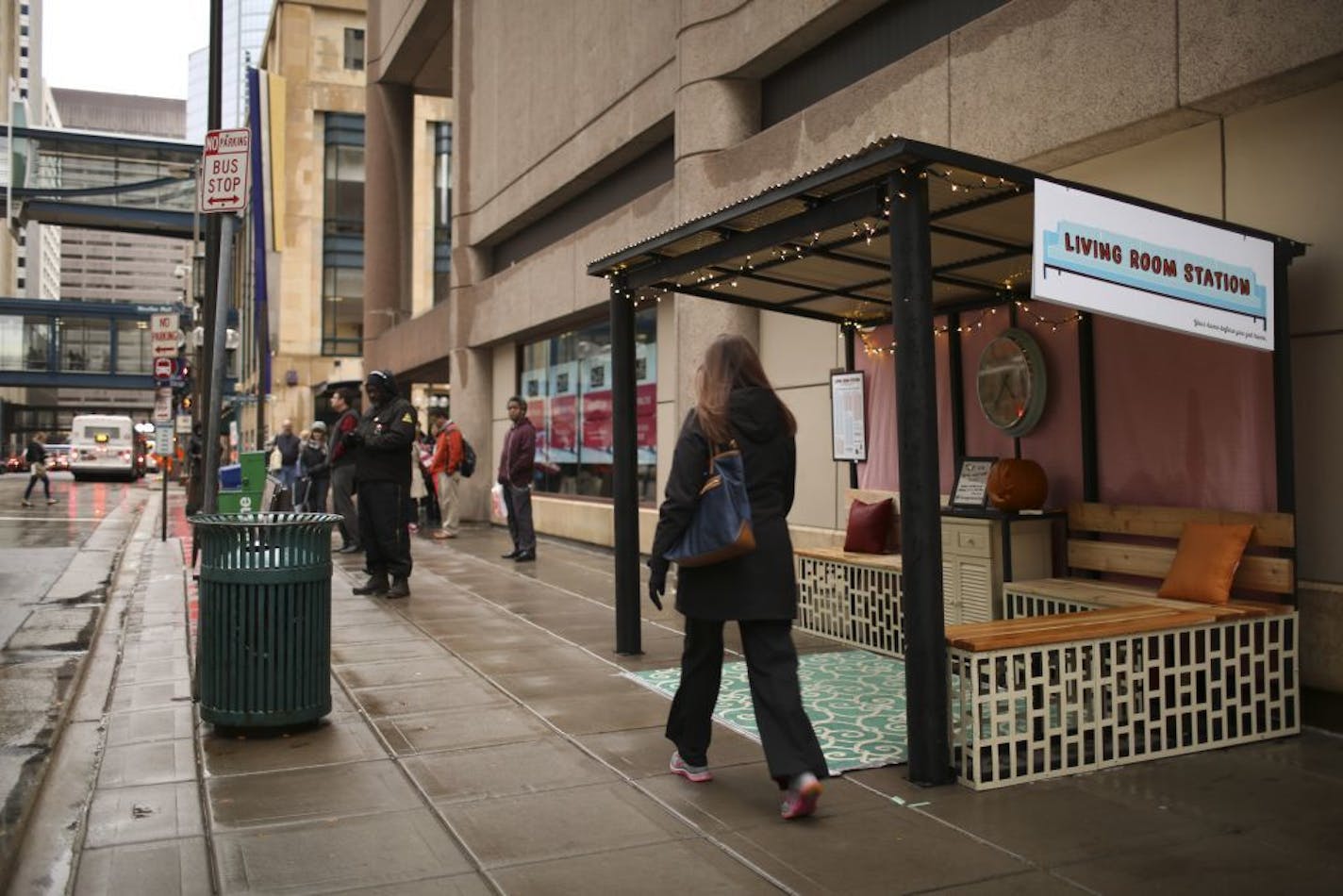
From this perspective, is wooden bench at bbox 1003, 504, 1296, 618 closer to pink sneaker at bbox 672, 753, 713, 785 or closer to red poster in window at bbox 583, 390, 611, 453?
pink sneaker at bbox 672, 753, 713, 785

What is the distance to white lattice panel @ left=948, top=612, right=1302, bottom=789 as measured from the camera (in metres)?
4.73

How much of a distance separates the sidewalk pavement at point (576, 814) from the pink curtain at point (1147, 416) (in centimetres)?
171

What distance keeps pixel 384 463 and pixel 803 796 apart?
6531 mm

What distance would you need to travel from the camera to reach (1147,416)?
7031mm

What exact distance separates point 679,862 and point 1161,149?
18.2 ft

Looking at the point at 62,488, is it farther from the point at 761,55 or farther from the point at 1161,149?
the point at 1161,149

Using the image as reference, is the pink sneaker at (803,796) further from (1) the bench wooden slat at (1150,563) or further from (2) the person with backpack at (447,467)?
(2) the person with backpack at (447,467)

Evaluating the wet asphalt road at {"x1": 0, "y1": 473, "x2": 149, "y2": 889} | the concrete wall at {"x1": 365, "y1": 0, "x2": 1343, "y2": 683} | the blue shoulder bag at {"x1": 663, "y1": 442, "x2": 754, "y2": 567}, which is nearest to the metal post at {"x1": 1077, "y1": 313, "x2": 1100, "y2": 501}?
the concrete wall at {"x1": 365, "y1": 0, "x2": 1343, "y2": 683}

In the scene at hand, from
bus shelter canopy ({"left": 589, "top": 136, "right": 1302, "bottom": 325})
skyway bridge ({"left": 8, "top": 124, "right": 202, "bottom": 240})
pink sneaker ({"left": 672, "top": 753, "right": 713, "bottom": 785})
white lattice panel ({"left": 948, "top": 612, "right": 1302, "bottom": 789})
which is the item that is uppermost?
skyway bridge ({"left": 8, "top": 124, "right": 202, "bottom": 240})

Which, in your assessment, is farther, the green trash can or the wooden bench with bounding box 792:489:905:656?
the wooden bench with bounding box 792:489:905:656

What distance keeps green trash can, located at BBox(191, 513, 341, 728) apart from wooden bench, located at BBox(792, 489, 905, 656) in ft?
10.3

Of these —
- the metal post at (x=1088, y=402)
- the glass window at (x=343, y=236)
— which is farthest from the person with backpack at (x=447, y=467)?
the glass window at (x=343, y=236)

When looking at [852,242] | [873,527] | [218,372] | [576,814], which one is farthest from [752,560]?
[218,372]

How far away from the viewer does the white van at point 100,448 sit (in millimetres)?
43312
